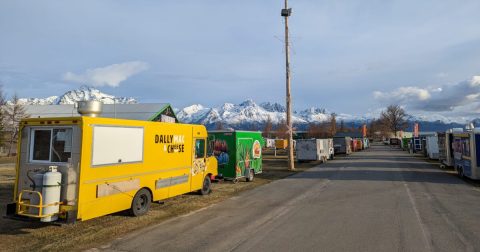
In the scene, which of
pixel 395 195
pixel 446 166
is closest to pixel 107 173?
pixel 395 195

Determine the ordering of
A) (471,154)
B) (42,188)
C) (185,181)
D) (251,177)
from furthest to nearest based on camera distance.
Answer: (251,177), (471,154), (185,181), (42,188)

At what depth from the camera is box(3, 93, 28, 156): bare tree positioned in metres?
52.0

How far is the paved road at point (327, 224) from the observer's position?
7840mm

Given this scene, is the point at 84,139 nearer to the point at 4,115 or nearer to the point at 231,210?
the point at 231,210

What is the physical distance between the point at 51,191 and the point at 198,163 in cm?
650

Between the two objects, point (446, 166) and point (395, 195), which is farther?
point (446, 166)

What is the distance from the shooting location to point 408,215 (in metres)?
10.8

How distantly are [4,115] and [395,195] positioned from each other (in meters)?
52.1

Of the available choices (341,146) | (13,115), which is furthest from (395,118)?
(13,115)

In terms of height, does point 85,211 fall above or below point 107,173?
below

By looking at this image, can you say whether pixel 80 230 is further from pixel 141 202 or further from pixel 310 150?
pixel 310 150

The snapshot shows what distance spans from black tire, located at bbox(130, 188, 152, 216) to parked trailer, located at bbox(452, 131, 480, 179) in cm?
1690

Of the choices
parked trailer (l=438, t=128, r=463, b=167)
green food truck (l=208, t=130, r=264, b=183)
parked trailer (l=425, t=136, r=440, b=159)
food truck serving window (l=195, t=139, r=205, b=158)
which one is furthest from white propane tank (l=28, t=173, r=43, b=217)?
parked trailer (l=425, t=136, r=440, b=159)

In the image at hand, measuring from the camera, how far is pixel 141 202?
36.8 feet
